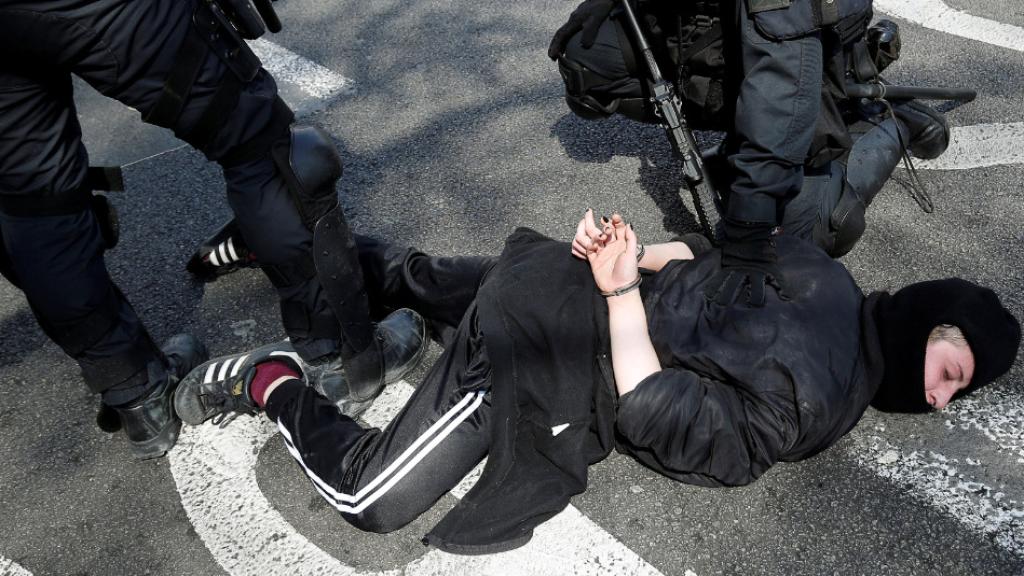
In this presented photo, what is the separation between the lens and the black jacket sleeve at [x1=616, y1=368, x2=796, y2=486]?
80.0 inches

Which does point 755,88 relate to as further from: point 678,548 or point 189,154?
point 189,154

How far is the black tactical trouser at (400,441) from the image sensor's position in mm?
2195

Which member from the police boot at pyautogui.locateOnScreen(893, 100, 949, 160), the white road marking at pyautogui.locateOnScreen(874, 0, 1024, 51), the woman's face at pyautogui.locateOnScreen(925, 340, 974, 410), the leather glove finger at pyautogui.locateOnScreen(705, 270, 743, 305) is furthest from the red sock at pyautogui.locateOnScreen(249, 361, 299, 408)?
the white road marking at pyautogui.locateOnScreen(874, 0, 1024, 51)

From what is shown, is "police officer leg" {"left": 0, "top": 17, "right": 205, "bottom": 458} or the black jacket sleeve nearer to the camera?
"police officer leg" {"left": 0, "top": 17, "right": 205, "bottom": 458}

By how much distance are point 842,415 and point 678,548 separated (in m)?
0.55

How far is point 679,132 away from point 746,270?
0.85 metres

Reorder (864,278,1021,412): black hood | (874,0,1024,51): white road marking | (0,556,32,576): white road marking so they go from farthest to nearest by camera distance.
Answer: (874,0,1024,51): white road marking → (0,556,32,576): white road marking → (864,278,1021,412): black hood

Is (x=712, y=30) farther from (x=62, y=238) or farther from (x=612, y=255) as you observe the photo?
(x=62, y=238)

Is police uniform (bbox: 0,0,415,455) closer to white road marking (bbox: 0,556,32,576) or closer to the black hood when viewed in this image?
white road marking (bbox: 0,556,32,576)

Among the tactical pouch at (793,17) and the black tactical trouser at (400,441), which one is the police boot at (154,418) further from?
the tactical pouch at (793,17)

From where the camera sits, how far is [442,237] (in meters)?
3.32

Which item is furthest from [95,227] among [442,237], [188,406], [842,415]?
[842,415]

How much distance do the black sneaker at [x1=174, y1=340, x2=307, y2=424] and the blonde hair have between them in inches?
71.6

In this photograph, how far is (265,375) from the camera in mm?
2508
